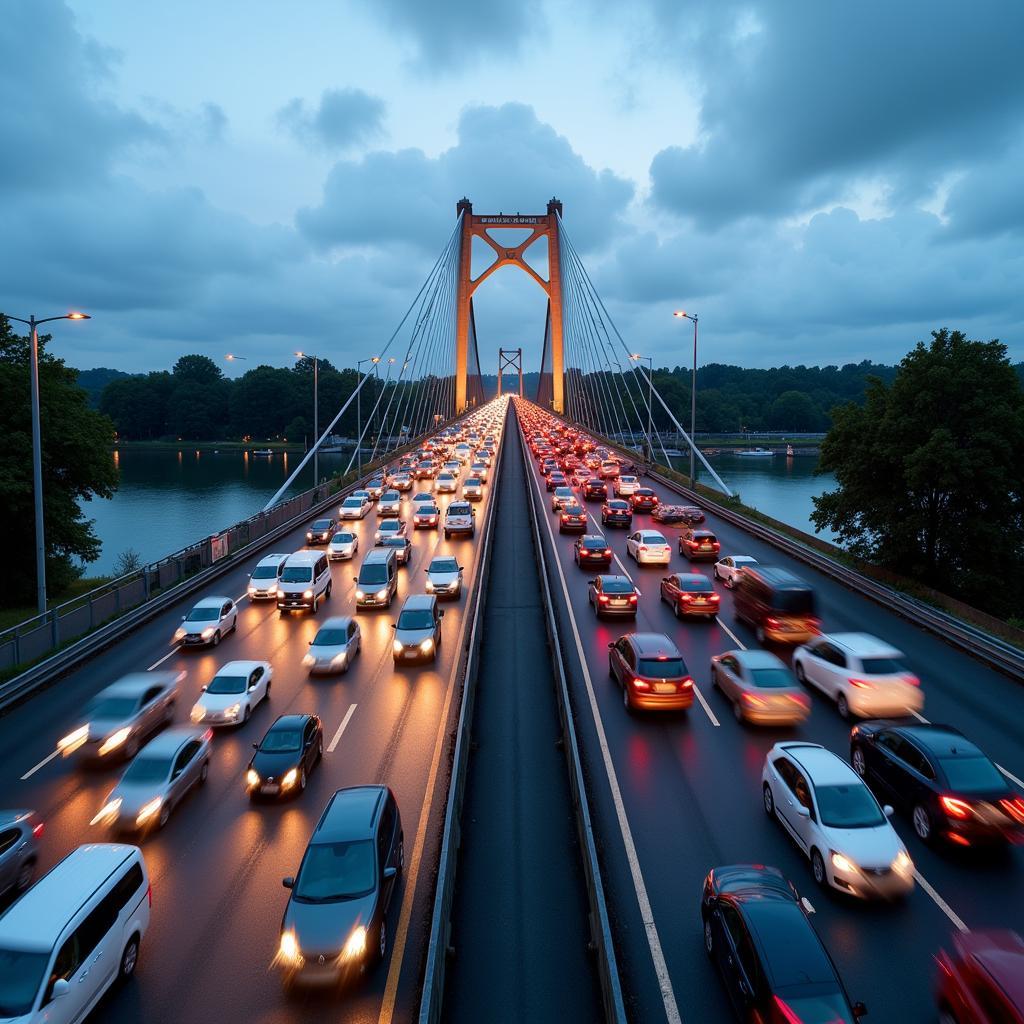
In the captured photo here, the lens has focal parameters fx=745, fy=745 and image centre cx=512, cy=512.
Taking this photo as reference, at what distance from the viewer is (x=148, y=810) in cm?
1299

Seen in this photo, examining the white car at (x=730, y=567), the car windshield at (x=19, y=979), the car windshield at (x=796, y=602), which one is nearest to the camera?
the car windshield at (x=19, y=979)

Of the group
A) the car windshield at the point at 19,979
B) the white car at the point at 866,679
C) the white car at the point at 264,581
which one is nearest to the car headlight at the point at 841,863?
the white car at the point at 866,679

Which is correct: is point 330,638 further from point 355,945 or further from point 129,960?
→ point 355,945

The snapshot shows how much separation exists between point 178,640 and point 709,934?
744 inches

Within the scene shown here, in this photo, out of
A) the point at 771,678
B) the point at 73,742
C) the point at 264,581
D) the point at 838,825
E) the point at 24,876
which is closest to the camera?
the point at 838,825

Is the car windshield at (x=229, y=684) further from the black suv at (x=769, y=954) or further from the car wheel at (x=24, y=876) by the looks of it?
the black suv at (x=769, y=954)

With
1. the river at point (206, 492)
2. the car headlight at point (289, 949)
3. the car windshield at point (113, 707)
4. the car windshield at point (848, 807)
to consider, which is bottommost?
the river at point (206, 492)

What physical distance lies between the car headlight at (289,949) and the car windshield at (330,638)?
1203 centimetres

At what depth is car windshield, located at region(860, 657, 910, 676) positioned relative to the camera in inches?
666

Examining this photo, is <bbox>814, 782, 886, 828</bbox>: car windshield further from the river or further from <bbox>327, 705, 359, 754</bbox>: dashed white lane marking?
the river

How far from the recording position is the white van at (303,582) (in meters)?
27.1

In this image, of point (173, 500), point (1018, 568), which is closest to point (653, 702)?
point (1018, 568)

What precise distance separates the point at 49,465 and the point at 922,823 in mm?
42207

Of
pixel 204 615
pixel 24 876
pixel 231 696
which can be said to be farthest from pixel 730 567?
pixel 24 876
